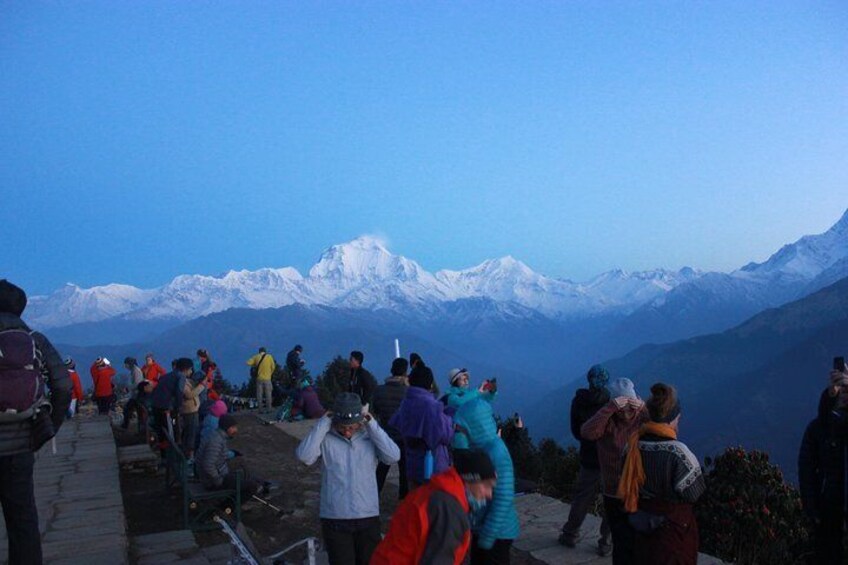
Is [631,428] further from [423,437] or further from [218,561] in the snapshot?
[218,561]

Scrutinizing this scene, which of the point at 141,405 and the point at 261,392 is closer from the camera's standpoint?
the point at 141,405

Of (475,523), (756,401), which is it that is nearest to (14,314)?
(475,523)

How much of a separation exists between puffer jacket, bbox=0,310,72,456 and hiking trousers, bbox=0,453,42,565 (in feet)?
0.33

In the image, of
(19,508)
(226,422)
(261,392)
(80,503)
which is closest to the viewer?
(19,508)

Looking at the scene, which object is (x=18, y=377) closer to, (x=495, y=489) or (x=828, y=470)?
(x=495, y=489)

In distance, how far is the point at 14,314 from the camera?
415cm

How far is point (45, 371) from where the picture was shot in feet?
13.6

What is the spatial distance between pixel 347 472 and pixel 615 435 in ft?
6.94

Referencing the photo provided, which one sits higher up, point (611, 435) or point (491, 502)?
point (611, 435)

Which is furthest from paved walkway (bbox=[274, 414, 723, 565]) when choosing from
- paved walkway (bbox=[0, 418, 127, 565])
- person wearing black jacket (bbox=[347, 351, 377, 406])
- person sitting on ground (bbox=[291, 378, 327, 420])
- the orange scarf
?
person sitting on ground (bbox=[291, 378, 327, 420])

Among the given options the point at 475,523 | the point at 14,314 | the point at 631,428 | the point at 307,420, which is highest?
the point at 14,314

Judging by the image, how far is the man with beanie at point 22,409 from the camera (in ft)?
12.9

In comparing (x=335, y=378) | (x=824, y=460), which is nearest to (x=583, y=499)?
(x=824, y=460)

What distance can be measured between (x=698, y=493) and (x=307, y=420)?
11347 mm
